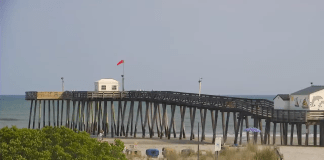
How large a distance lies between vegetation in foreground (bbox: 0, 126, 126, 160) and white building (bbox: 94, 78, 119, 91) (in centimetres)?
3621

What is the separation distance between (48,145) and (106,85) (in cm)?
3724

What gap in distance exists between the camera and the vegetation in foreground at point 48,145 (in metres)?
19.8

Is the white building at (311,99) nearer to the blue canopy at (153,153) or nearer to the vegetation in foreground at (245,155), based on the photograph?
the vegetation in foreground at (245,155)

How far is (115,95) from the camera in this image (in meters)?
55.5

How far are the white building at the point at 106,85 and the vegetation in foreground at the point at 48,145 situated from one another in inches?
1425

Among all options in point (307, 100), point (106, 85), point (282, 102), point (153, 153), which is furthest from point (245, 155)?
point (106, 85)

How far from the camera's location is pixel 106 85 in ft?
189

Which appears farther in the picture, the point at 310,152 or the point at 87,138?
the point at 310,152

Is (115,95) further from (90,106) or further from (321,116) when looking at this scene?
(321,116)

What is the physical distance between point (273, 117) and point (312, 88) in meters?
3.74

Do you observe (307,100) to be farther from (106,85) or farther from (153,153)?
(106,85)

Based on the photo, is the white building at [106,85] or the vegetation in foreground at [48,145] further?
the white building at [106,85]

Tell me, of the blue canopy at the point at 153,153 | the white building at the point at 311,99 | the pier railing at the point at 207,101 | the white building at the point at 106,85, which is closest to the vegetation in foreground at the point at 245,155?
the blue canopy at the point at 153,153

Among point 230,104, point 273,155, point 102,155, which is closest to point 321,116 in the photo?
point 230,104
